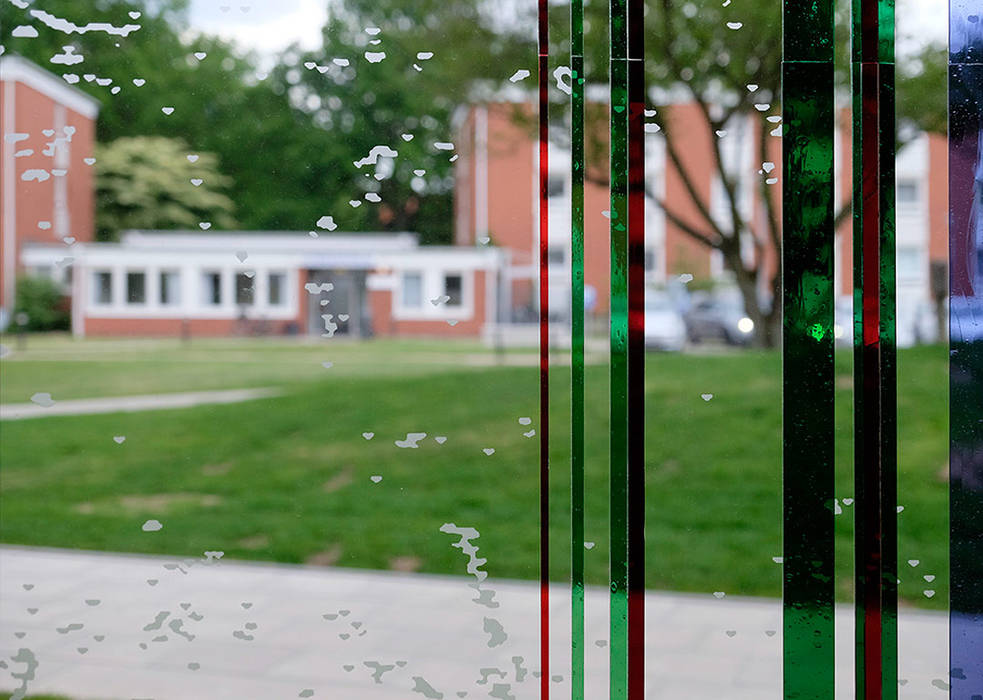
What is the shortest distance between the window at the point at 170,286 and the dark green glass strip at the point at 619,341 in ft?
13.4

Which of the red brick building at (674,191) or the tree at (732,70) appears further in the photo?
the red brick building at (674,191)

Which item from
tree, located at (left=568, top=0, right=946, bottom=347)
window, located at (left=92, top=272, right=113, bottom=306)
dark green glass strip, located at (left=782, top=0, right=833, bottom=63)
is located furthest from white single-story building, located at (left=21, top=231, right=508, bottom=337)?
dark green glass strip, located at (left=782, top=0, right=833, bottom=63)

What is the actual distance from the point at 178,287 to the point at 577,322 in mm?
4105

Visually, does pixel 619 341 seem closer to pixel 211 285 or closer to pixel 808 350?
pixel 808 350

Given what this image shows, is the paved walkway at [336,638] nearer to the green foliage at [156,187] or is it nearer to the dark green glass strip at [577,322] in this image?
the dark green glass strip at [577,322]

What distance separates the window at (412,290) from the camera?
14.9 ft

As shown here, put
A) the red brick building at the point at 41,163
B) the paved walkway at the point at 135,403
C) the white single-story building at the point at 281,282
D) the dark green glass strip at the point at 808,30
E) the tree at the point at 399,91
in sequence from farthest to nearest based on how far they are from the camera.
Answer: the paved walkway at the point at 135,403, the red brick building at the point at 41,163, the white single-story building at the point at 281,282, the tree at the point at 399,91, the dark green glass strip at the point at 808,30

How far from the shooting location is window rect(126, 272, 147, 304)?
4.67m

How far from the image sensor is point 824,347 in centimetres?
61

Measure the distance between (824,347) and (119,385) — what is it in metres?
5.07

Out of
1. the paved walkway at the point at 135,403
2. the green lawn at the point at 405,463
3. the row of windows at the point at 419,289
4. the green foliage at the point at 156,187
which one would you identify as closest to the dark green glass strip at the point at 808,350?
the green lawn at the point at 405,463

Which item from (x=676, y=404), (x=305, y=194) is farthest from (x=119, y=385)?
(x=676, y=404)

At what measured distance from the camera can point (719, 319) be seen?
4.95 m

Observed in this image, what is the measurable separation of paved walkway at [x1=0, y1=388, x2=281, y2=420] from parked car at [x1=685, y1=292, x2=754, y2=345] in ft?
6.58
